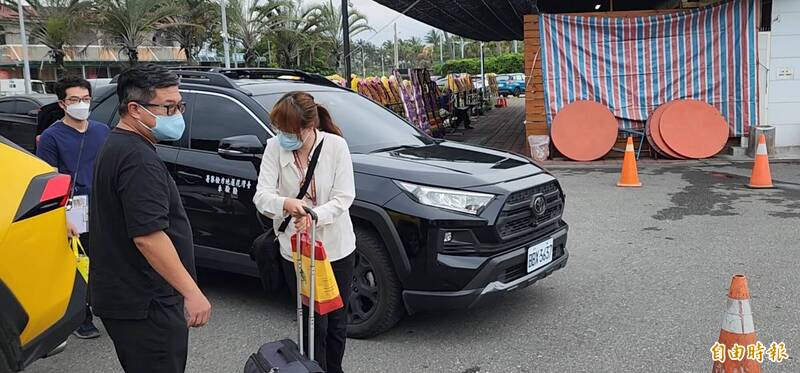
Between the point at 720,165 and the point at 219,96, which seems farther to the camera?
the point at 720,165

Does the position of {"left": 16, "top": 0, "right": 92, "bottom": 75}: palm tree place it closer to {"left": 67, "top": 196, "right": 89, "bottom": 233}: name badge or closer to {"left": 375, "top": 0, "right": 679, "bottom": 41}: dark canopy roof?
{"left": 375, "top": 0, "right": 679, "bottom": 41}: dark canopy roof

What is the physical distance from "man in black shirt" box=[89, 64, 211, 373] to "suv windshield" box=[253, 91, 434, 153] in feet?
7.27

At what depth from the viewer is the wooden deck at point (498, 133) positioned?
14.9 metres

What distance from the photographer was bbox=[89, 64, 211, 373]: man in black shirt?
238 cm

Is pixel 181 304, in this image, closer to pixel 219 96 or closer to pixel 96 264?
pixel 96 264

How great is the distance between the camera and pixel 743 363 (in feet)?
10.3

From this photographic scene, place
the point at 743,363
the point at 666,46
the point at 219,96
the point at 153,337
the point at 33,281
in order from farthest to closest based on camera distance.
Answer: the point at 666,46, the point at 219,96, the point at 743,363, the point at 33,281, the point at 153,337

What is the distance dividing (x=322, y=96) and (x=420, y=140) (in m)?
0.84

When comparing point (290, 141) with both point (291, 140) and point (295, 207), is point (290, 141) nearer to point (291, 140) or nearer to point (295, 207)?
point (291, 140)

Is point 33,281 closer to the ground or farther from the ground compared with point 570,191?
farther from the ground

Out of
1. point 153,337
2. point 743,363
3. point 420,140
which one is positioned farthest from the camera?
point 420,140

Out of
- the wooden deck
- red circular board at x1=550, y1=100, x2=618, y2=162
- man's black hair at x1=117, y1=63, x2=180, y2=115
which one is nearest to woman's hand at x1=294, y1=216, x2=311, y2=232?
man's black hair at x1=117, y1=63, x2=180, y2=115

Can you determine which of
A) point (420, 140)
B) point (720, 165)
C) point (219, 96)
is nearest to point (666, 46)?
point (720, 165)

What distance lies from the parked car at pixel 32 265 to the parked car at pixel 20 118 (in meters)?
5.01
